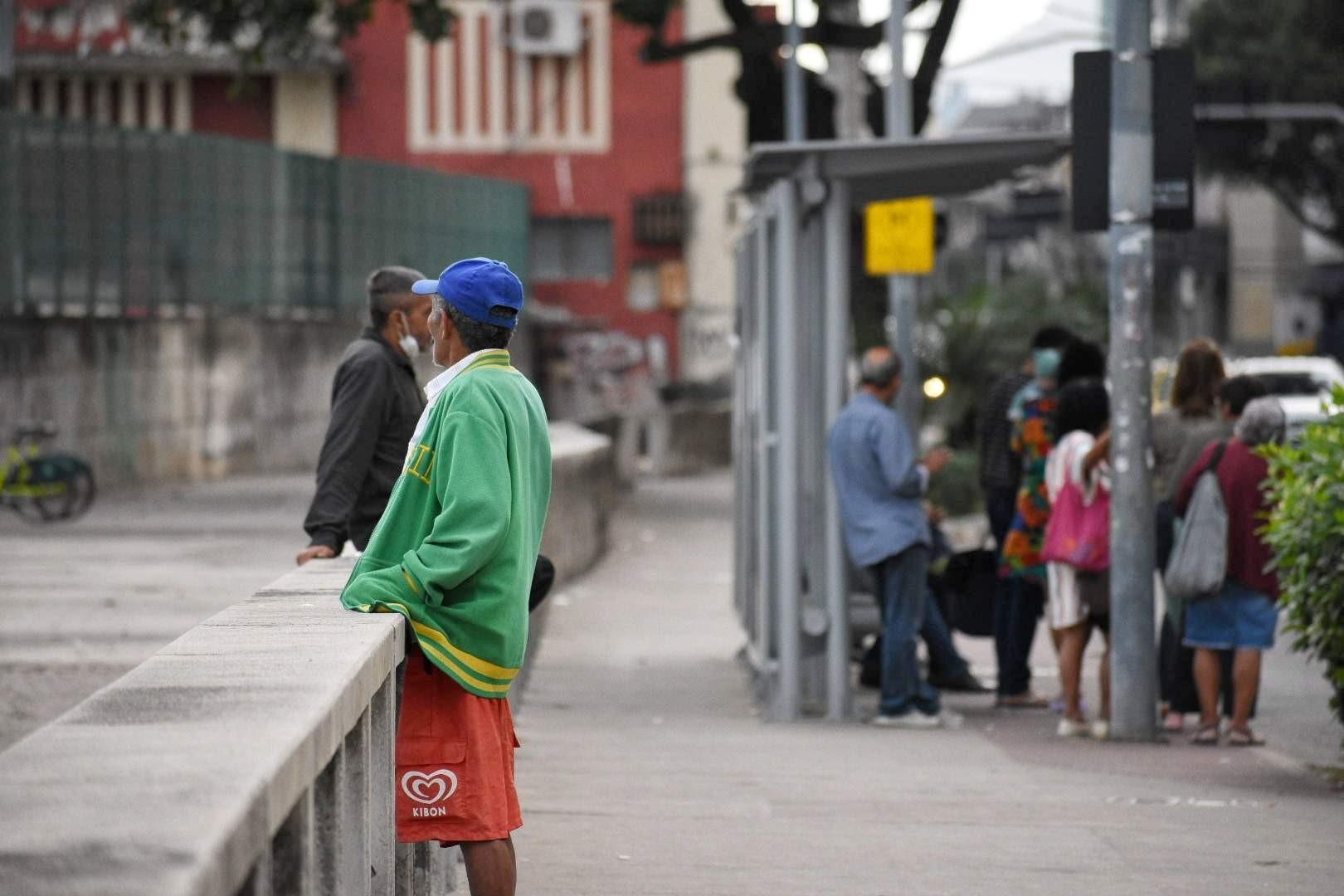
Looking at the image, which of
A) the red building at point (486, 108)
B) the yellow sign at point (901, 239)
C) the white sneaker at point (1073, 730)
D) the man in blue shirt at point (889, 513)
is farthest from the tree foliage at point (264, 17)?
the red building at point (486, 108)

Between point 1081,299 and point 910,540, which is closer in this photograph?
point 910,540

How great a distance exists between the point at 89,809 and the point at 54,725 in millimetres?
578

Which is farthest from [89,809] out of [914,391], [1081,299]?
[1081,299]

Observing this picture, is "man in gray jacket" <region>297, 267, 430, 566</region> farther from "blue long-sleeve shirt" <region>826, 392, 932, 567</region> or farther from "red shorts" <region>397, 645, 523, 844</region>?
"blue long-sleeve shirt" <region>826, 392, 932, 567</region>

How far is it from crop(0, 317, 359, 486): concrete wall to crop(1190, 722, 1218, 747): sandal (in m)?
13.5

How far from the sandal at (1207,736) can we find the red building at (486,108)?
36922 mm

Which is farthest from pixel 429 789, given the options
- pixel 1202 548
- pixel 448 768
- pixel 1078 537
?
pixel 1078 537

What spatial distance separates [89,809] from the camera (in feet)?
10.0

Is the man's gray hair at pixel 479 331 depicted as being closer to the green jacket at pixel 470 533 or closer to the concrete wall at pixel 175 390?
the green jacket at pixel 470 533

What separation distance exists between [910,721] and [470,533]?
6.13m

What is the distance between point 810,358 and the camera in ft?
36.2

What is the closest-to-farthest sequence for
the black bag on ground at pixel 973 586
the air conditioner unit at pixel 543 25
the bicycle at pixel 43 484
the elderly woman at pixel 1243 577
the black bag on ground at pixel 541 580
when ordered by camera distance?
the black bag on ground at pixel 541 580, the elderly woman at pixel 1243 577, the black bag on ground at pixel 973 586, the bicycle at pixel 43 484, the air conditioner unit at pixel 543 25

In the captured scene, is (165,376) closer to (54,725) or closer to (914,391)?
(914,391)

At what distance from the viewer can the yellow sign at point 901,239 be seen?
1681cm
